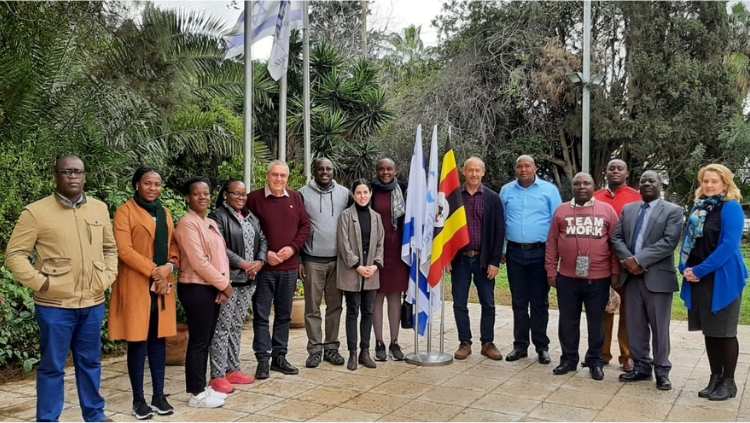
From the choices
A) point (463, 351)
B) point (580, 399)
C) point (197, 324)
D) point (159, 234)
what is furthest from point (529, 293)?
point (159, 234)

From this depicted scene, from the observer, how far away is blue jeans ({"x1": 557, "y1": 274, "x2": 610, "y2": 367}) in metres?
5.43

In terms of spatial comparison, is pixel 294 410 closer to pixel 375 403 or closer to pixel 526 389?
pixel 375 403

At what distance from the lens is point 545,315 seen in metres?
5.91

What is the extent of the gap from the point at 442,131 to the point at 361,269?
45.4ft

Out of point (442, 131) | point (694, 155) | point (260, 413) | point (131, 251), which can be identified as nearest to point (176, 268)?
point (131, 251)

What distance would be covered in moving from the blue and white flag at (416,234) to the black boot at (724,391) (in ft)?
7.71


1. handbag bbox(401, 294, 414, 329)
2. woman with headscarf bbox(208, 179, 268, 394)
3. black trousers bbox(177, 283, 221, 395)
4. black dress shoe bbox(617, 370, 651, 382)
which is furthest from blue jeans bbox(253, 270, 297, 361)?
black dress shoe bbox(617, 370, 651, 382)

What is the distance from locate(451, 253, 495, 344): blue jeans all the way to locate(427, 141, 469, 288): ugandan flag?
22 centimetres

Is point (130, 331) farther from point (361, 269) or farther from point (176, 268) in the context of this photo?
point (361, 269)

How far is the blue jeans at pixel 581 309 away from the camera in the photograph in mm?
5426

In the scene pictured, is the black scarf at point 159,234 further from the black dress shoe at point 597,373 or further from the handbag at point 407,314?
the black dress shoe at point 597,373

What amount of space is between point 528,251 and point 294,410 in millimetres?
2581

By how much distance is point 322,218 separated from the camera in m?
5.65

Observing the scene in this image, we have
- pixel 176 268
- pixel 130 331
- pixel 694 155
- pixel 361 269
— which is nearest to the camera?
pixel 130 331
